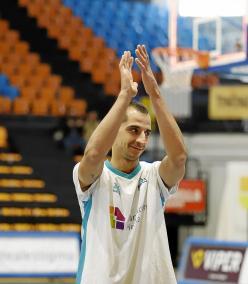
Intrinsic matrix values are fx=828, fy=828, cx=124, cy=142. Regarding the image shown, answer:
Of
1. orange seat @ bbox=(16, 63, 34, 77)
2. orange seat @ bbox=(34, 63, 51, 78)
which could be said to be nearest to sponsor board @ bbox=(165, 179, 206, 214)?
orange seat @ bbox=(34, 63, 51, 78)

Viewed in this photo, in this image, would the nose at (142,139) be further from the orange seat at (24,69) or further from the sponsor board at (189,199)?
the orange seat at (24,69)

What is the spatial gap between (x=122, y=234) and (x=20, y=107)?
39.9ft

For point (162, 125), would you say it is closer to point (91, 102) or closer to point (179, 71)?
point (179, 71)

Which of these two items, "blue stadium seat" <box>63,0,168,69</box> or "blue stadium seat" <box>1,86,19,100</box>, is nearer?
"blue stadium seat" <box>1,86,19,100</box>

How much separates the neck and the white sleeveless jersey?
0.04 m

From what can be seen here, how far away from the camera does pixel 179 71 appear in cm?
1354

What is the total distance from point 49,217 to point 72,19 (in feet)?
24.9

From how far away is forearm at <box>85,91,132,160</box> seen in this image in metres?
3.68

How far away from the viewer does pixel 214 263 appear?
10906mm

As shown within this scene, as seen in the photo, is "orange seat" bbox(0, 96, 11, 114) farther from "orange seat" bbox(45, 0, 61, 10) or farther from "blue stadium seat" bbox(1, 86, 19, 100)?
"orange seat" bbox(45, 0, 61, 10)

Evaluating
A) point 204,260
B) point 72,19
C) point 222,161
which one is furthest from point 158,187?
point 72,19

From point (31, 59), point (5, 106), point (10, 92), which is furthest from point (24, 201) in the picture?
point (31, 59)

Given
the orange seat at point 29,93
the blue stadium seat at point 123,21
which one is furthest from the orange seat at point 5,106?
the blue stadium seat at point 123,21

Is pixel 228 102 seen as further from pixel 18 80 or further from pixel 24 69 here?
pixel 24 69
